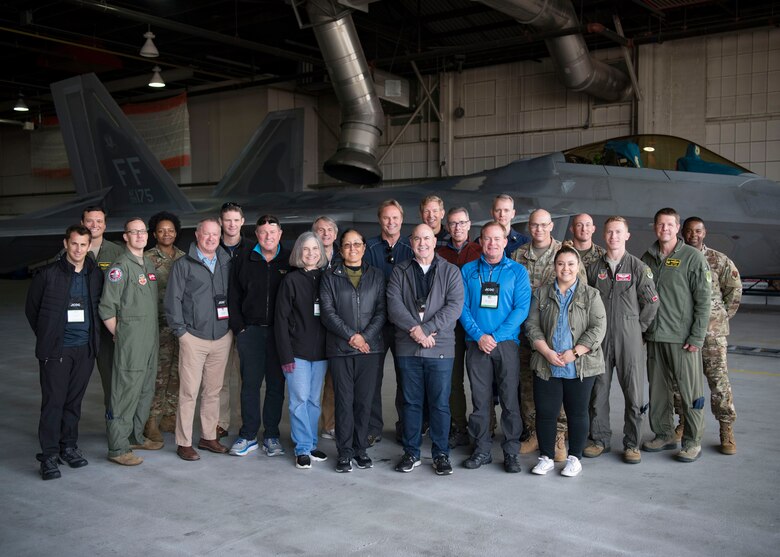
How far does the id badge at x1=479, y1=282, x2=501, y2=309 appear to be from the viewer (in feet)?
15.8

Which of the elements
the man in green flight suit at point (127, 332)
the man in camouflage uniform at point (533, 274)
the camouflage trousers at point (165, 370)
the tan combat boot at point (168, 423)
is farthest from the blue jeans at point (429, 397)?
the tan combat boot at point (168, 423)

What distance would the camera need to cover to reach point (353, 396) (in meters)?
4.98

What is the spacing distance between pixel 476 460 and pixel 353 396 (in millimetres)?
925

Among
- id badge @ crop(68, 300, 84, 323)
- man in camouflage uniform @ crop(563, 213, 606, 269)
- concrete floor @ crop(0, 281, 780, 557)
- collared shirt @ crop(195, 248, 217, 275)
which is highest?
man in camouflage uniform @ crop(563, 213, 606, 269)

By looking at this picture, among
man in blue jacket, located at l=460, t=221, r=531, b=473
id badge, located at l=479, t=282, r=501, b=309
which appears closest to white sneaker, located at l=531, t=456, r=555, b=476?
man in blue jacket, located at l=460, t=221, r=531, b=473

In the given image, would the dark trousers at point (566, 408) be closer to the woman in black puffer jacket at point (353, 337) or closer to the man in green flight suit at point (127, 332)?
the woman in black puffer jacket at point (353, 337)

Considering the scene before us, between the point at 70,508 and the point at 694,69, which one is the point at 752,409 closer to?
the point at 70,508

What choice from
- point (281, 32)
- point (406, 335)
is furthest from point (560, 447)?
point (281, 32)

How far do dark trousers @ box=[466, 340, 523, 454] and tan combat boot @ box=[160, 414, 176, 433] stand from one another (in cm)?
245

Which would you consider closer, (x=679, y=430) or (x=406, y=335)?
(x=406, y=335)

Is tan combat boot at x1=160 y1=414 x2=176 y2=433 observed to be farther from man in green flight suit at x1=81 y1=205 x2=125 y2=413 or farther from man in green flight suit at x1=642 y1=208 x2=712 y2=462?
man in green flight suit at x1=642 y1=208 x2=712 y2=462

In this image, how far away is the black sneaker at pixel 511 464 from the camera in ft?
15.5

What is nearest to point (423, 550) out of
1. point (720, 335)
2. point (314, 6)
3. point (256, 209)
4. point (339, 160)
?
point (720, 335)

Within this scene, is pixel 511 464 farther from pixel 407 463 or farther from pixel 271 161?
pixel 271 161
